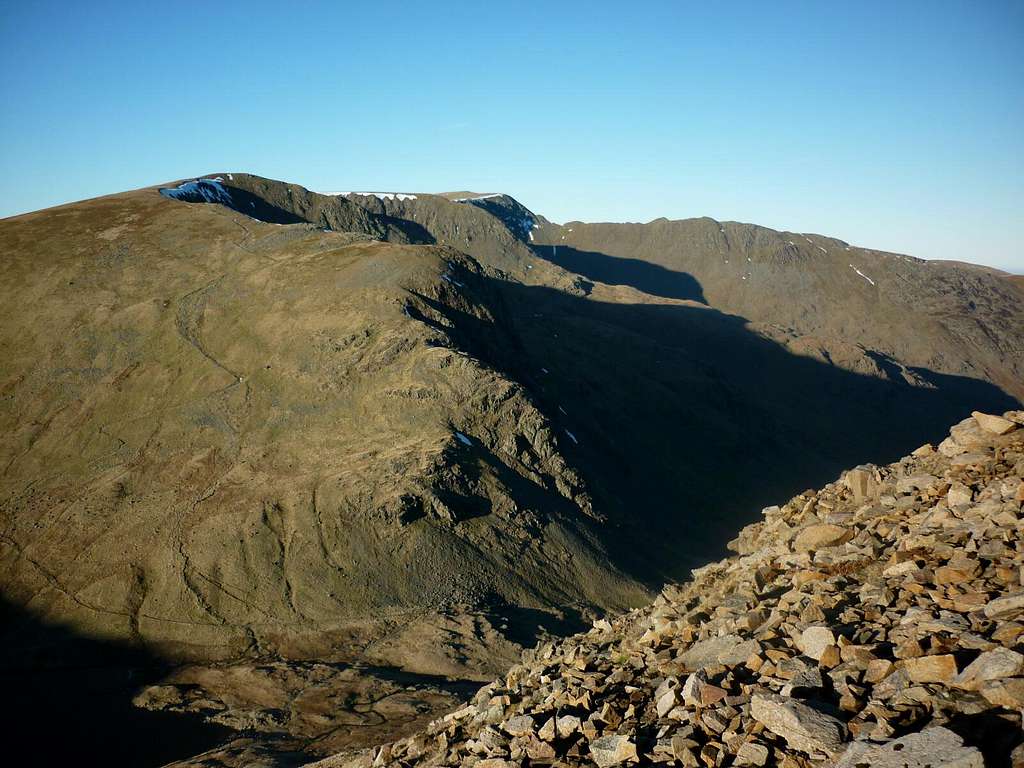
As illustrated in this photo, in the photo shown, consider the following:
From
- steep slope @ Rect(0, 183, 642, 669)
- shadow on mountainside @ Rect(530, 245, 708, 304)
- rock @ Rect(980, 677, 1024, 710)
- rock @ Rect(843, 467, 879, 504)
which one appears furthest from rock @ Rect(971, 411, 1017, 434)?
shadow on mountainside @ Rect(530, 245, 708, 304)

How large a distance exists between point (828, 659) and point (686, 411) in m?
69.0

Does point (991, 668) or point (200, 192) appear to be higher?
point (200, 192)

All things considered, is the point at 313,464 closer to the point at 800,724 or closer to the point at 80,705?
the point at 80,705

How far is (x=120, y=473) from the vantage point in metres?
43.3

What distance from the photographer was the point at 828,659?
31.6 feet

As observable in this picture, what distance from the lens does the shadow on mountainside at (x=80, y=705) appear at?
27.2 m

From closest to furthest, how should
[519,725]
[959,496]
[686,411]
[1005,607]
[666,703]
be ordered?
[1005,607] < [666,703] < [519,725] < [959,496] < [686,411]

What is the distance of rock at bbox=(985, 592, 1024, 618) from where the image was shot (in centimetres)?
924

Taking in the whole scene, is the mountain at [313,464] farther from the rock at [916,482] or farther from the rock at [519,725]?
the rock at [916,482]

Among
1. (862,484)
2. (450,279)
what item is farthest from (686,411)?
(862,484)

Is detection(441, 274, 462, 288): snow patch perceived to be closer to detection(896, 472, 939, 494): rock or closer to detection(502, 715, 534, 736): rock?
detection(896, 472, 939, 494): rock

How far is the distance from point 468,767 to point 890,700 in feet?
19.3

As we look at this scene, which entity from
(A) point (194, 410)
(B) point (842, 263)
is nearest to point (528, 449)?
(A) point (194, 410)

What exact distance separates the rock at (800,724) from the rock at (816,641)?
1.22 m
